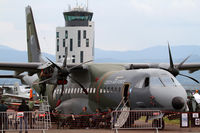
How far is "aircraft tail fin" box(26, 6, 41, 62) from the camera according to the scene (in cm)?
3080

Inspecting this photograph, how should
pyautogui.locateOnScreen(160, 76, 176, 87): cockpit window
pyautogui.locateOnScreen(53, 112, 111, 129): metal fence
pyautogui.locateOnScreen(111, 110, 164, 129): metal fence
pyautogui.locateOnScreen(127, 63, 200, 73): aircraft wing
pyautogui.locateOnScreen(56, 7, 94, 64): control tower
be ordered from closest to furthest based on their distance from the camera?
pyautogui.locateOnScreen(111, 110, 164, 129): metal fence < pyautogui.locateOnScreen(160, 76, 176, 87): cockpit window < pyautogui.locateOnScreen(53, 112, 111, 129): metal fence < pyautogui.locateOnScreen(127, 63, 200, 73): aircraft wing < pyautogui.locateOnScreen(56, 7, 94, 64): control tower

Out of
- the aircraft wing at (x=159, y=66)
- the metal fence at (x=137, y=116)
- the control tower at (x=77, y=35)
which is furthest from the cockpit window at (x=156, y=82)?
the control tower at (x=77, y=35)

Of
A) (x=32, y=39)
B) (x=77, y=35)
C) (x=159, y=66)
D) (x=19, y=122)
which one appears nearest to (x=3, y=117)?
(x=19, y=122)

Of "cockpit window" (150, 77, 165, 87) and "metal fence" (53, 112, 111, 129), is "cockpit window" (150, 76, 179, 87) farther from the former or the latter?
"metal fence" (53, 112, 111, 129)

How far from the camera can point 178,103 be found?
19.4 meters

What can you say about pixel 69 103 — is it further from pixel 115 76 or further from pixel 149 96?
pixel 149 96

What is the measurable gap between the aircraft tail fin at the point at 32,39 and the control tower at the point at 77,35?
2398 inches

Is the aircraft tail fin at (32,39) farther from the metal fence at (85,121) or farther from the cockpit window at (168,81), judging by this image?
the cockpit window at (168,81)

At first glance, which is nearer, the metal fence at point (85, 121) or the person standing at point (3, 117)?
Result: the person standing at point (3, 117)

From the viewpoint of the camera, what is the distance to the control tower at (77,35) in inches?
3750

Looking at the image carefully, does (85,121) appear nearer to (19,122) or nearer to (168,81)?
(168,81)

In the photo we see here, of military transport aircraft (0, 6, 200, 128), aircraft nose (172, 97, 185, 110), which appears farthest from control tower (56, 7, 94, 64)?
aircraft nose (172, 97, 185, 110)

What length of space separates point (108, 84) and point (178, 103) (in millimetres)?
4882

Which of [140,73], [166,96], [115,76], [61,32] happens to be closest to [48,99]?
[115,76]
